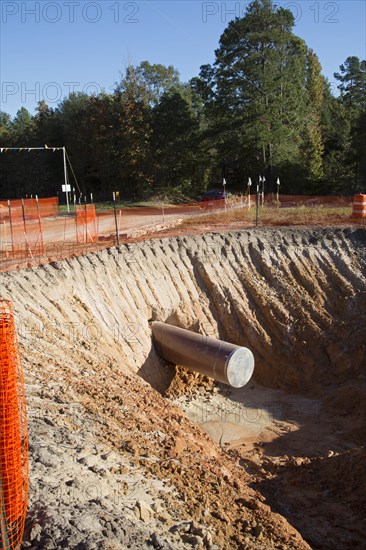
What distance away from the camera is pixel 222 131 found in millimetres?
36500

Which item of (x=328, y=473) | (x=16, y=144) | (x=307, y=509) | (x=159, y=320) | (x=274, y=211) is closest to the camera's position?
(x=307, y=509)

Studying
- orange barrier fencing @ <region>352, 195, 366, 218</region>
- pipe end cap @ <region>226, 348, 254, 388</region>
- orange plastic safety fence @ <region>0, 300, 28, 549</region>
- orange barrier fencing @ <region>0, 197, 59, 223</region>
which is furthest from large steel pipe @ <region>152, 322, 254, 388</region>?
orange barrier fencing @ <region>0, 197, 59, 223</region>

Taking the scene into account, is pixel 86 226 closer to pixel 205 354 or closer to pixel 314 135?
pixel 205 354

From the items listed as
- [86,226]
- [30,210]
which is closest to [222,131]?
[30,210]

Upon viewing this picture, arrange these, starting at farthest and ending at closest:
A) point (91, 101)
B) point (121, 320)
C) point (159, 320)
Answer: point (91, 101) → point (159, 320) → point (121, 320)

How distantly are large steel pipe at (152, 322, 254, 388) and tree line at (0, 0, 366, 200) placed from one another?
2492 centimetres

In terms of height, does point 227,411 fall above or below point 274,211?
below

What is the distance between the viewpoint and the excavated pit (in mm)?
5906

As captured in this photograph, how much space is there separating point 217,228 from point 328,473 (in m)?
11.9

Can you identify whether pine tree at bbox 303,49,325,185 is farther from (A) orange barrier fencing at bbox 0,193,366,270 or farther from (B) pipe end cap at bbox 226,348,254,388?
(B) pipe end cap at bbox 226,348,254,388

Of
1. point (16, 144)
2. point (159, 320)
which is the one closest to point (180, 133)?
point (16, 144)

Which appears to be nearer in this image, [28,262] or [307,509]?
[307,509]

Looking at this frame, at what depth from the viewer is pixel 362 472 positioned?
908 cm

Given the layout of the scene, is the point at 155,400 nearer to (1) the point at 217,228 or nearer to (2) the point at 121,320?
(2) the point at 121,320
